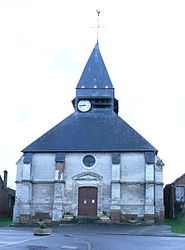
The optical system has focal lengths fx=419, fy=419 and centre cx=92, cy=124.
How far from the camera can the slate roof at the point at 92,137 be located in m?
36.2

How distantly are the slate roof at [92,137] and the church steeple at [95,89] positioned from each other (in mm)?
1019

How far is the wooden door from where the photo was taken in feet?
116

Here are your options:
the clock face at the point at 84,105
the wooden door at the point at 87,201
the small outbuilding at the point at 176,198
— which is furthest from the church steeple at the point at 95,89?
the small outbuilding at the point at 176,198

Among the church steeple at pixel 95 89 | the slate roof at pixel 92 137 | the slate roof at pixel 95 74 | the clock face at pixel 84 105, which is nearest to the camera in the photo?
the slate roof at pixel 92 137

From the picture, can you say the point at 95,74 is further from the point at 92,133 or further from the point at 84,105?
the point at 92,133

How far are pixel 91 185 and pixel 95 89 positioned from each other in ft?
34.5

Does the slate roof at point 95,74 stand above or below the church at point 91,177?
above

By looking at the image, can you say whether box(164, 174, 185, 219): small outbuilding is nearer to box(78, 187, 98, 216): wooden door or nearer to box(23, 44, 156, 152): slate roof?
box(23, 44, 156, 152): slate roof

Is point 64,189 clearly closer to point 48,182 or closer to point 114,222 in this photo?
point 48,182

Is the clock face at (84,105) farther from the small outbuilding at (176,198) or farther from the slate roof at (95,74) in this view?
the small outbuilding at (176,198)

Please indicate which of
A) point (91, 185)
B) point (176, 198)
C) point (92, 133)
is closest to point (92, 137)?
point (92, 133)

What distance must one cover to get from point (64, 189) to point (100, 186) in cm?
309

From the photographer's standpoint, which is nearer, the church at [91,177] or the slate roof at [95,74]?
the church at [91,177]

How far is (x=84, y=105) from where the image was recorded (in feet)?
134
